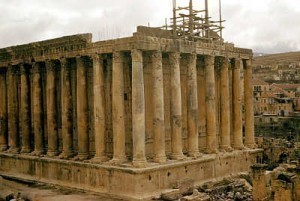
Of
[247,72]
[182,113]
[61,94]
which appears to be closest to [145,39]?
[182,113]

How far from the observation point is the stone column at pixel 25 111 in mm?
33188

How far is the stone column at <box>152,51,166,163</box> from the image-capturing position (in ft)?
84.8

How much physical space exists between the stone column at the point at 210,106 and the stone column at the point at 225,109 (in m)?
1.46

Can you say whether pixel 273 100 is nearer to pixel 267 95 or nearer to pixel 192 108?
pixel 267 95

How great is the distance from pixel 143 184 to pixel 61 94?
9.44 meters

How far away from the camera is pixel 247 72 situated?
34062 millimetres

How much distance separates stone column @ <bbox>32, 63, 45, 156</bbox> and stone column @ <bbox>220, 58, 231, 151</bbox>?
40.2 feet

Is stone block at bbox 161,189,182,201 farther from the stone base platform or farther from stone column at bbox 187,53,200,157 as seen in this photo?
stone column at bbox 187,53,200,157

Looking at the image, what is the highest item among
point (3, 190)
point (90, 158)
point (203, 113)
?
point (203, 113)

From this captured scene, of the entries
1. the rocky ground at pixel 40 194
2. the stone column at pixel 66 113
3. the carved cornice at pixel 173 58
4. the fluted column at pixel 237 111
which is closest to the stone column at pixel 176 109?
the carved cornice at pixel 173 58

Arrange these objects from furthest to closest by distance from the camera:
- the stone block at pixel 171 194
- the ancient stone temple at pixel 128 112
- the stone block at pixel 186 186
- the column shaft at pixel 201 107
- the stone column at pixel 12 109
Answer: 1. the stone column at pixel 12 109
2. the column shaft at pixel 201 107
3. the stone block at pixel 186 186
4. the ancient stone temple at pixel 128 112
5. the stone block at pixel 171 194

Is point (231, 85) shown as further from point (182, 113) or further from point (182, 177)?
point (182, 177)

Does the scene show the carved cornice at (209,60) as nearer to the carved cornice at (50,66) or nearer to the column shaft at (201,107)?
the column shaft at (201,107)

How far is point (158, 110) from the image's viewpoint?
84.8 feet
